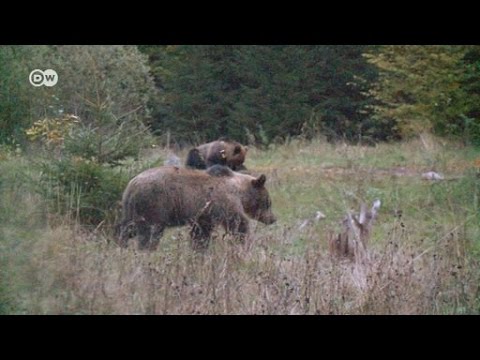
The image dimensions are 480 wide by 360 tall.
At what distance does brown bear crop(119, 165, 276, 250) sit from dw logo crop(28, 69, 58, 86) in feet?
4.03

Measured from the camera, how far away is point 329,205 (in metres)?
11.1

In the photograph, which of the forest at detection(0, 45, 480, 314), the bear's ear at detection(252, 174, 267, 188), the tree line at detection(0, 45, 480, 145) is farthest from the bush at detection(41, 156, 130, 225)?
the tree line at detection(0, 45, 480, 145)

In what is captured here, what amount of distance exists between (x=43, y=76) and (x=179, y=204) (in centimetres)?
179

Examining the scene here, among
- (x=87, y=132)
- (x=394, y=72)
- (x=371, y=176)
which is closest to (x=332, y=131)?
(x=394, y=72)

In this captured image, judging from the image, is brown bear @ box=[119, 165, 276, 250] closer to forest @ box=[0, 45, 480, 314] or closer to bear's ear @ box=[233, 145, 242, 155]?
forest @ box=[0, 45, 480, 314]

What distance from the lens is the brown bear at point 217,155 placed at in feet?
37.0

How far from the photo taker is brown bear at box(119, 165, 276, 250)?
8.58 m

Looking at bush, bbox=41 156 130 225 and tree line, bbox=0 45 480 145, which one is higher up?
tree line, bbox=0 45 480 145

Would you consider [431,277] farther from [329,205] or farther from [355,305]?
[329,205]

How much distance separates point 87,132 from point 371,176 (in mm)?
4718

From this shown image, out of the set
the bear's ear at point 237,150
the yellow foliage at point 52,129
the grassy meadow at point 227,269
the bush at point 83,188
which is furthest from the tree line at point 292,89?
the grassy meadow at point 227,269

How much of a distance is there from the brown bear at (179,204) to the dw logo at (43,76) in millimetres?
1229

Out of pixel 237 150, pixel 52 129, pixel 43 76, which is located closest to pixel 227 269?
pixel 43 76

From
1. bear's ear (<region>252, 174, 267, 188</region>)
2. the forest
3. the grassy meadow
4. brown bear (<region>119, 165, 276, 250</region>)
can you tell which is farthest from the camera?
bear's ear (<region>252, 174, 267, 188</region>)
